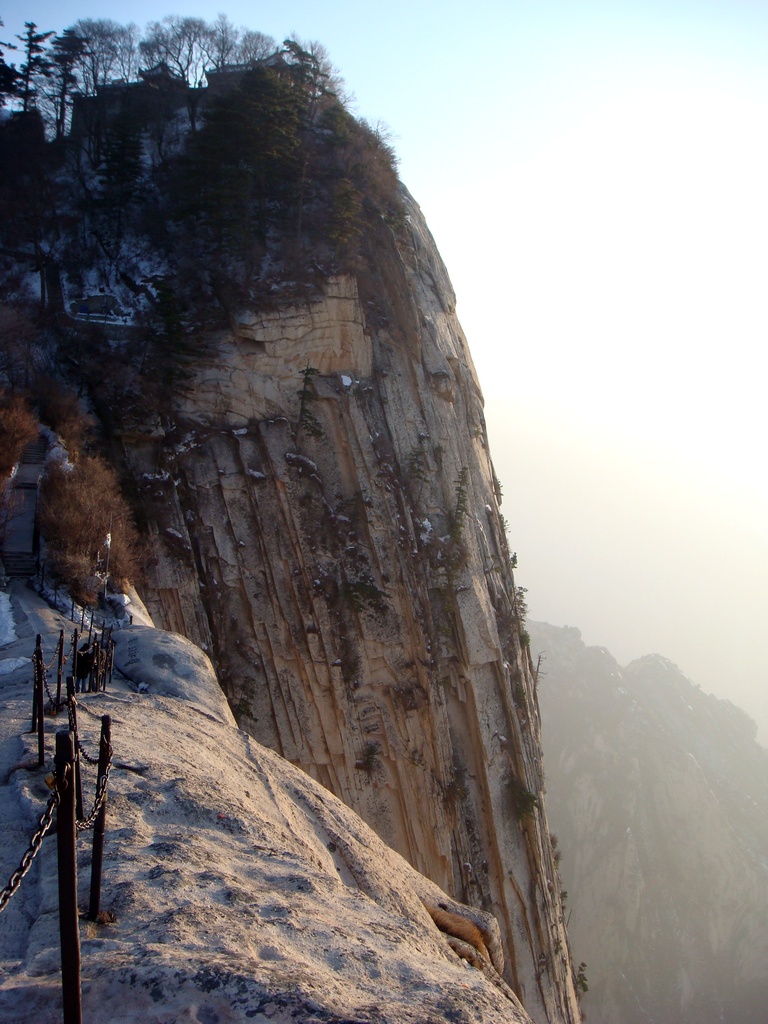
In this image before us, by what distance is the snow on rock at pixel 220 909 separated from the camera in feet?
11.9

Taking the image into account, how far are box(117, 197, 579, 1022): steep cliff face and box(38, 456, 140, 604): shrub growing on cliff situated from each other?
2385 mm

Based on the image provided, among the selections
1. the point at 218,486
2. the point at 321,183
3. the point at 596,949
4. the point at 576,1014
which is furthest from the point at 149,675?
the point at 596,949

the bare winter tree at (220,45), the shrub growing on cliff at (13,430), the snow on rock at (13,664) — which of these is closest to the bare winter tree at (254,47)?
the bare winter tree at (220,45)

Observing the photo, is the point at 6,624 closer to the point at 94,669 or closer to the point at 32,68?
the point at 94,669

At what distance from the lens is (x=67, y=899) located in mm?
3246

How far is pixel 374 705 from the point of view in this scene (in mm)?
18875

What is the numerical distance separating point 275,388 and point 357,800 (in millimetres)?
10948

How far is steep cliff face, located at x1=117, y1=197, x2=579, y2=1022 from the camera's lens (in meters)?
18.5

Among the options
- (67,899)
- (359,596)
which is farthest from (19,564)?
(67,899)

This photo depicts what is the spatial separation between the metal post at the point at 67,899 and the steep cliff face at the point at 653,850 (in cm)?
3833

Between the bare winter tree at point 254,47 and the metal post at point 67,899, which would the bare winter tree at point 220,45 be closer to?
the bare winter tree at point 254,47

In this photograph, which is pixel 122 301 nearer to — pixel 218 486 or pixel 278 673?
pixel 218 486

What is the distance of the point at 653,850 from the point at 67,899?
41.4 metres

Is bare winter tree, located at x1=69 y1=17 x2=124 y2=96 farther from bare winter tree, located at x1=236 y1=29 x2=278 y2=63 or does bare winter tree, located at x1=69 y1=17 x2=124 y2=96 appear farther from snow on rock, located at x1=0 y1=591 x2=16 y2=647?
snow on rock, located at x1=0 y1=591 x2=16 y2=647
